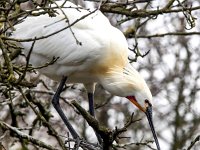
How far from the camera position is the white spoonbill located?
259 inches

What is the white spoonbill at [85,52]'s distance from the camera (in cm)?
658

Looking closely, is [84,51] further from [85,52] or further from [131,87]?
[131,87]

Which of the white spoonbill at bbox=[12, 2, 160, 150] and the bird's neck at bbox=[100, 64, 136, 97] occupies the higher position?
the white spoonbill at bbox=[12, 2, 160, 150]

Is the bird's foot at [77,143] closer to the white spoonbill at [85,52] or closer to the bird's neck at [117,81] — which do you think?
the white spoonbill at [85,52]

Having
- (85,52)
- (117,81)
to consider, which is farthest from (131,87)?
(85,52)

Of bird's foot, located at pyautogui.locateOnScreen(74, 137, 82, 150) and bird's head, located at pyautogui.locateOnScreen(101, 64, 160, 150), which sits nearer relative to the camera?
bird's foot, located at pyautogui.locateOnScreen(74, 137, 82, 150)

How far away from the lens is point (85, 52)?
656cm

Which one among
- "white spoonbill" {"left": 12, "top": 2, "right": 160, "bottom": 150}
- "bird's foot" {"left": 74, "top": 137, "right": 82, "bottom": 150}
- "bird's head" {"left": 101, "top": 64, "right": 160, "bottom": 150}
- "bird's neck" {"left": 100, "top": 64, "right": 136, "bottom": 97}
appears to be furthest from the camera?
"bird's neck" {"left": 100, "top": 64, "right": 136, "bottom": 97}

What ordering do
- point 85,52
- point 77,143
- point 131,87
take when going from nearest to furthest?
point 77,143 < point 85,52 < point 131,87

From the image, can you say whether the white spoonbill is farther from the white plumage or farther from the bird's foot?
the bird's foot

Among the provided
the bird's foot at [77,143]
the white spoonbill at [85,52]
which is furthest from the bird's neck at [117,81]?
the bird's foot at [77,143]

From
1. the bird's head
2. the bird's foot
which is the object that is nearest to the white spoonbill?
the bird's head

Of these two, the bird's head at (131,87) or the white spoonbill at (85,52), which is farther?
the bird's head at (131,87)

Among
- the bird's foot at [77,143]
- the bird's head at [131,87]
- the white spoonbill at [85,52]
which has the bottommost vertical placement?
the bird's foot at [77,143]
